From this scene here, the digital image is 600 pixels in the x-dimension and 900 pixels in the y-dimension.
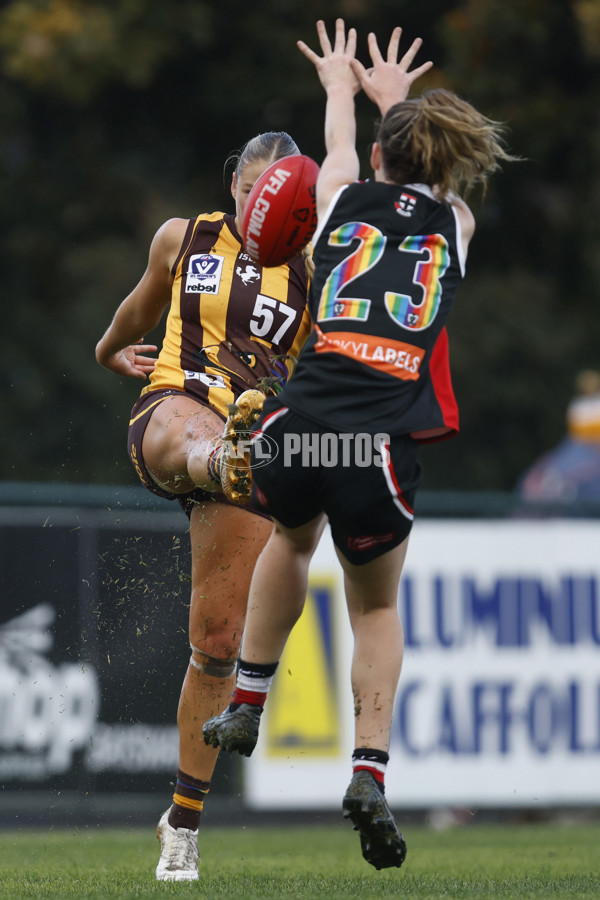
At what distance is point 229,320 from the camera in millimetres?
5387

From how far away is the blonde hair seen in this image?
4.37 m

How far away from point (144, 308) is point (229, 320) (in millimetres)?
419

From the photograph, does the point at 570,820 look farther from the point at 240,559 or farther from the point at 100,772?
the point at 240,559

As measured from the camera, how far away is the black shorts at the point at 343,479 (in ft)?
14.0

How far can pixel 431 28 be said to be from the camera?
1520cm

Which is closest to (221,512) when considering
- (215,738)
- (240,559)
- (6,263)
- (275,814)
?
(240,559)

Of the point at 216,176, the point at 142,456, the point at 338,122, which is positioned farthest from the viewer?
the point at 216,176

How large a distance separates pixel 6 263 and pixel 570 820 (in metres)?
8.66

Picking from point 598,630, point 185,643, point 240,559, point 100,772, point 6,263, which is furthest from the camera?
point 6,263

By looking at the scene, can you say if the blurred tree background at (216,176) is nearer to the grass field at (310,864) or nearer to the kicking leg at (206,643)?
the grass field at (310,864)

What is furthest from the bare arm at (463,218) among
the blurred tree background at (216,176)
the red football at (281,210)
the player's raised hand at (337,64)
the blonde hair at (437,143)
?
the blurred tree background at (216,176)

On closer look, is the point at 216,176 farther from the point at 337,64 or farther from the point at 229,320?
the point at 337,64

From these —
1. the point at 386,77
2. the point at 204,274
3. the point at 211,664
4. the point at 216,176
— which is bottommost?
the point at 211,664

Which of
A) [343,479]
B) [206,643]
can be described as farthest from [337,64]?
[206,643]
